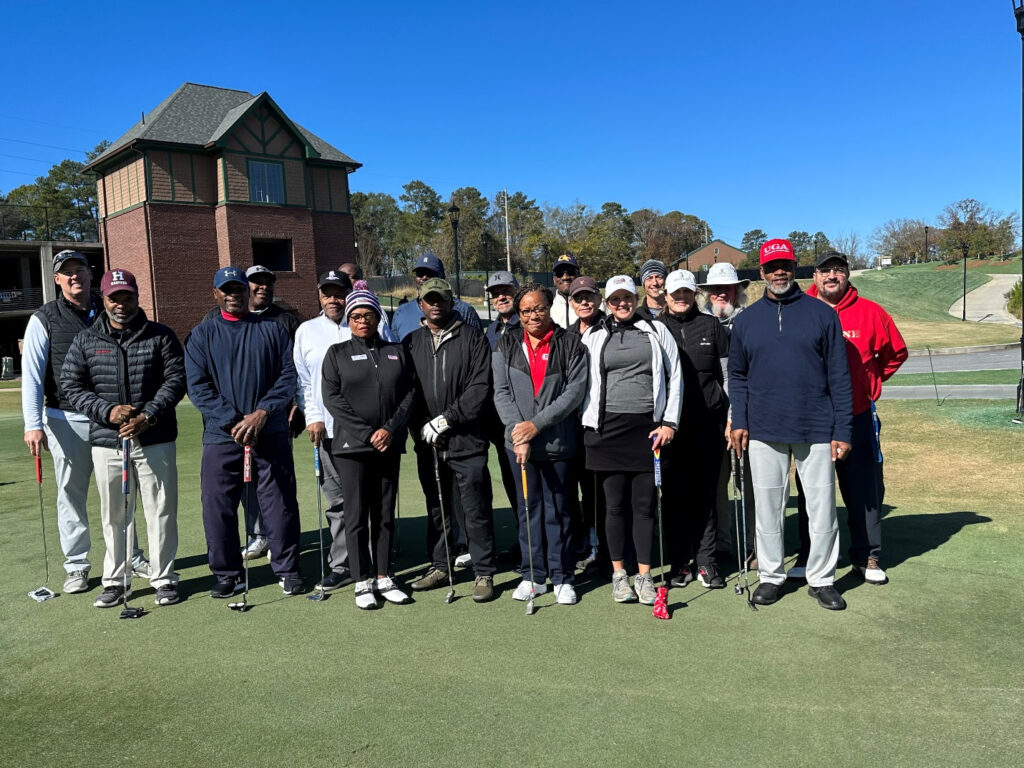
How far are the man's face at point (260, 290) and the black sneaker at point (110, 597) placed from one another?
222cm

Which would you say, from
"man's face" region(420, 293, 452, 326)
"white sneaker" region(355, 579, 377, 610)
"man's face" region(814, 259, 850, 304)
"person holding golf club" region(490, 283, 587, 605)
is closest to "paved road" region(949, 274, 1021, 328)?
"man's face" region(814, 259, 850, 304)

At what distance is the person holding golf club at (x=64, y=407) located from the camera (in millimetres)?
4914

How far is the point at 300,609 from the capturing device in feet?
15.1

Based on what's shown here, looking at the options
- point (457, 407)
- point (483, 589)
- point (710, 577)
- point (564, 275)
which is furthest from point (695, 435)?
point (564, 275)

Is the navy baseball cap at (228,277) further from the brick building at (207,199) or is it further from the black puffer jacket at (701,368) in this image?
the brick building at (207,199)

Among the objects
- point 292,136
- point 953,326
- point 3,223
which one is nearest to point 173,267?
point 292,136

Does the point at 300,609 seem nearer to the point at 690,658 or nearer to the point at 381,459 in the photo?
the point at 381,459

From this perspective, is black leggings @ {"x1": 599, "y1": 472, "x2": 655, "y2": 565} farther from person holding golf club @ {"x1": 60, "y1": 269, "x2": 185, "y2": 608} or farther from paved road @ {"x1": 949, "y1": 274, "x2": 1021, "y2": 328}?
paved road @ {"x1": 949, "y1": 274, "x2": 1021, "y2": 328}

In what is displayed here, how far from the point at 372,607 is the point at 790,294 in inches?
125

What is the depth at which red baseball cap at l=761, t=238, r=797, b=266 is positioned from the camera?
4.45 m

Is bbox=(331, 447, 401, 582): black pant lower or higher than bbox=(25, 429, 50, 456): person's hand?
lower

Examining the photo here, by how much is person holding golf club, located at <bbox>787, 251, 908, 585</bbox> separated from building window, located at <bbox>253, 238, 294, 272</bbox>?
104 ft

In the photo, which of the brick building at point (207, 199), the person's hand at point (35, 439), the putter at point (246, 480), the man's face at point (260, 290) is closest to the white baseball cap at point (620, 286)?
the putter at point (246, 480)

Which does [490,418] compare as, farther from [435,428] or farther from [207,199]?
[207,199]
